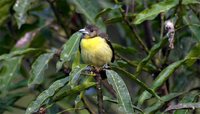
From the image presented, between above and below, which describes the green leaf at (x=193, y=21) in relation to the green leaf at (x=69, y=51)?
below

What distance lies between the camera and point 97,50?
165 inches

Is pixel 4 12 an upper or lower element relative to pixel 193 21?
upper

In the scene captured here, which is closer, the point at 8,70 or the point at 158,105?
the point at 158,105

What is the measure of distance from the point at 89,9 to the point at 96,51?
1.65 feet

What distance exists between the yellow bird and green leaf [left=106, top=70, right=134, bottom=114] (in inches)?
29.3

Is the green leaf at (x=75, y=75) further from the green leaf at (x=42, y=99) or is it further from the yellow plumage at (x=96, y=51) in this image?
the yellow plumage at (x=96, y=51)

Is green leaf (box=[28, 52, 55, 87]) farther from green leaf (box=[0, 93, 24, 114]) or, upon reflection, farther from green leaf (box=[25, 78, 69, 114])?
green leaf (box=[0, 93, 24, 114])

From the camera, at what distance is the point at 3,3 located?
15.2 feet

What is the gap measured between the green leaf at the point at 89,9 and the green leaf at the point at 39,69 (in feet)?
1.84

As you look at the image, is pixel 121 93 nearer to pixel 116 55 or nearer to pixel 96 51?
pixel 96 51

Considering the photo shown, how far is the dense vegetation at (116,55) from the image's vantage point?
352 cm

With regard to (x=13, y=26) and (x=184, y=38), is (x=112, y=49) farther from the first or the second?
(x=13, y=26)

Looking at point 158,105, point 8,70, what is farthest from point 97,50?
point 8,70

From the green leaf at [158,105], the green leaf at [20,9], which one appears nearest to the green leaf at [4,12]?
the green leaf at [20,9]
